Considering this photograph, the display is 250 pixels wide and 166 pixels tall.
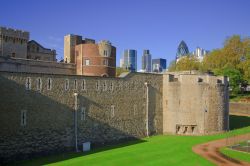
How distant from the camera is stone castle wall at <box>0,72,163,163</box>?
2577cm

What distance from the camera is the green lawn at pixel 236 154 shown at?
26.6m

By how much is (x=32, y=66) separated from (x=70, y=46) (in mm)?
9204

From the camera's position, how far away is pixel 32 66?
40.4 metres

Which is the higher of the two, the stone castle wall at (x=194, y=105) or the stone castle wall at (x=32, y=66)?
the stone castle wall at (x=32, y=66)

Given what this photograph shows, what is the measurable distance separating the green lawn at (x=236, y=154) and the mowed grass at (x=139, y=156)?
2.94 meters

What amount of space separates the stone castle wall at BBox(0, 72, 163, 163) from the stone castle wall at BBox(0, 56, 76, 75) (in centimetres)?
1060

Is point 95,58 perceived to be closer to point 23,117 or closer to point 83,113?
point 83,113

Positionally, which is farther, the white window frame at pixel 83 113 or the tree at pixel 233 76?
the tree at pixel 233 76

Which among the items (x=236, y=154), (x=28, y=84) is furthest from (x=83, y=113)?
(x=236, y=154)

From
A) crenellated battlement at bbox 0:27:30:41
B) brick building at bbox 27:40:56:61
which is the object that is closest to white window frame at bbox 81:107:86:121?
crenellated battlement at bbox 0:27:30:41

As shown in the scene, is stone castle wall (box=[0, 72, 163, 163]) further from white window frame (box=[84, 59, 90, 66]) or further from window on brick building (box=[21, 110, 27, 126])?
white window frame (box=[84, 59, 90, 66])

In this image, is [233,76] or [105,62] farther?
[233,76]

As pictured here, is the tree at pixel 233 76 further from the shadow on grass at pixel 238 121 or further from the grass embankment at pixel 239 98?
the shadow on grass at pixel 238 121

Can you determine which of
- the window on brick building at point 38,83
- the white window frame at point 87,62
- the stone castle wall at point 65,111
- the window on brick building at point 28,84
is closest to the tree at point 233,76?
the stone castle wall at point 65,111
